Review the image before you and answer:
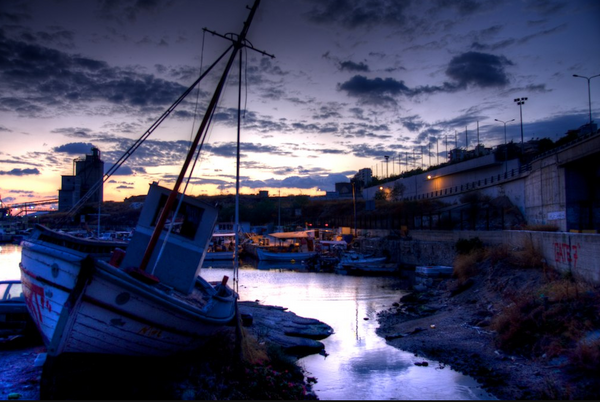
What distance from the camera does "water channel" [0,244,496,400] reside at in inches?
456

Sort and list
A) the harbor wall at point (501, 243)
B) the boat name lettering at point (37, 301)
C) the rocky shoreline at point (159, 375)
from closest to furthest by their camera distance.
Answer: the rocky shoreline at point (159, 375)
the boat name lettering at point (37, 301)
the harbor wall at point (501, 243)

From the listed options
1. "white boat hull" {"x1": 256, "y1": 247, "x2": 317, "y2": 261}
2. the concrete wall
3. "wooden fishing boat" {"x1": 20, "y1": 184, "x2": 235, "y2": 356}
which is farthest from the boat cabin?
"white boat hull" {"x1": 256, "y1": 247, "x2": 317, "y2": 261}

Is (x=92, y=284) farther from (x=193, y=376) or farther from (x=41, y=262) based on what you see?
(x=193, y=376)

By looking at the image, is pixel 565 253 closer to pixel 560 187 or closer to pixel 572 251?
pixel 572 251

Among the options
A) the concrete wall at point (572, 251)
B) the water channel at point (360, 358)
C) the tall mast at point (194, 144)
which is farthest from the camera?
the concrete wall at point (572, 251)

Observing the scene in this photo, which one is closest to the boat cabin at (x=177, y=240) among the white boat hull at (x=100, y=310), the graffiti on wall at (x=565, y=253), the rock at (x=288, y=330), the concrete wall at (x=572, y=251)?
the white boat hull at (x=100, y=310)

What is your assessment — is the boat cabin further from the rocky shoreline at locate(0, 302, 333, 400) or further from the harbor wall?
the harbor wall

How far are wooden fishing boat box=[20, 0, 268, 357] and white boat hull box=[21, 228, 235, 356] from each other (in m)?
0.02

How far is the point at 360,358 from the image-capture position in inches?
586

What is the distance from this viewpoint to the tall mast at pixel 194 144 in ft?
33.7

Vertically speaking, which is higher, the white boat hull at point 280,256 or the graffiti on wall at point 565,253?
the graffiti on wall at point 565,253

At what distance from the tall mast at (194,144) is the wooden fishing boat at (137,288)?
2 cm

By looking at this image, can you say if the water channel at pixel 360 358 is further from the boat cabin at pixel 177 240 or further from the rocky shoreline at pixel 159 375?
the boat cabin at pixel 177 240

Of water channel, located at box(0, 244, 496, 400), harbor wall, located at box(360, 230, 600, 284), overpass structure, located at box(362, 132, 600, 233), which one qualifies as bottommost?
water channel, located at box(0, 244, 496, 400)
